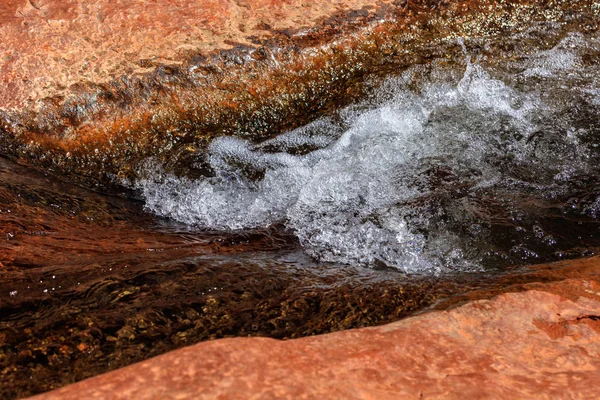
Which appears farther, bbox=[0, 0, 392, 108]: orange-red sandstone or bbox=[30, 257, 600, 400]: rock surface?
bbox=[0, 0, 392, 108]: orange-red sandstone

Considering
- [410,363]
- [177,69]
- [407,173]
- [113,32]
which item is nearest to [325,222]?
[407,173]

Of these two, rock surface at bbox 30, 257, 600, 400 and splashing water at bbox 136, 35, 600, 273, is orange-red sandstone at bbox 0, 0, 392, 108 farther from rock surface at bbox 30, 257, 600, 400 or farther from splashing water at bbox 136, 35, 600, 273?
rock surface at bbox 30, 257, 600, 400

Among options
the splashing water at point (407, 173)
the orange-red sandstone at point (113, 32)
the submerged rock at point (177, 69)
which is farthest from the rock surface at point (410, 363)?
the orange-red sandstone at point (113, 32)

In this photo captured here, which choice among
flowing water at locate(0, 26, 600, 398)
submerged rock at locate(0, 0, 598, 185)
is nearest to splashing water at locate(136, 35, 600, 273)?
flowing water at locate(0, 26, 600, 398)

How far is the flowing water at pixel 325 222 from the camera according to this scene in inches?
86.0

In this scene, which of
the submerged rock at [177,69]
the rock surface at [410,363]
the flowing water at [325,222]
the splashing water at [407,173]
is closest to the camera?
the rock surface at [410,363]

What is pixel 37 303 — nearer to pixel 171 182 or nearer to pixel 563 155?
pixel 171 182

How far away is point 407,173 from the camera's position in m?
3.47

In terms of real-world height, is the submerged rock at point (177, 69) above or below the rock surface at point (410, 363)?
above

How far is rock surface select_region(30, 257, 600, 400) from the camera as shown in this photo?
1.52 m

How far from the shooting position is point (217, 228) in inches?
128

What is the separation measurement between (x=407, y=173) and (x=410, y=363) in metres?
1.89

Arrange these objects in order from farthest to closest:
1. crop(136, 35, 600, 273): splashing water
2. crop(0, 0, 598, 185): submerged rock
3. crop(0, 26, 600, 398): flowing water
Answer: crop(0, 0, 598, 185): submerged rock, crop(136, 35, 600, 273): splashing water, crop(0, 26, 600, 398): flowing water

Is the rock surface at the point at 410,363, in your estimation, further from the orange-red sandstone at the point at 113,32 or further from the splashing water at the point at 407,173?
the orange-red sandstone at the point at 113,32
